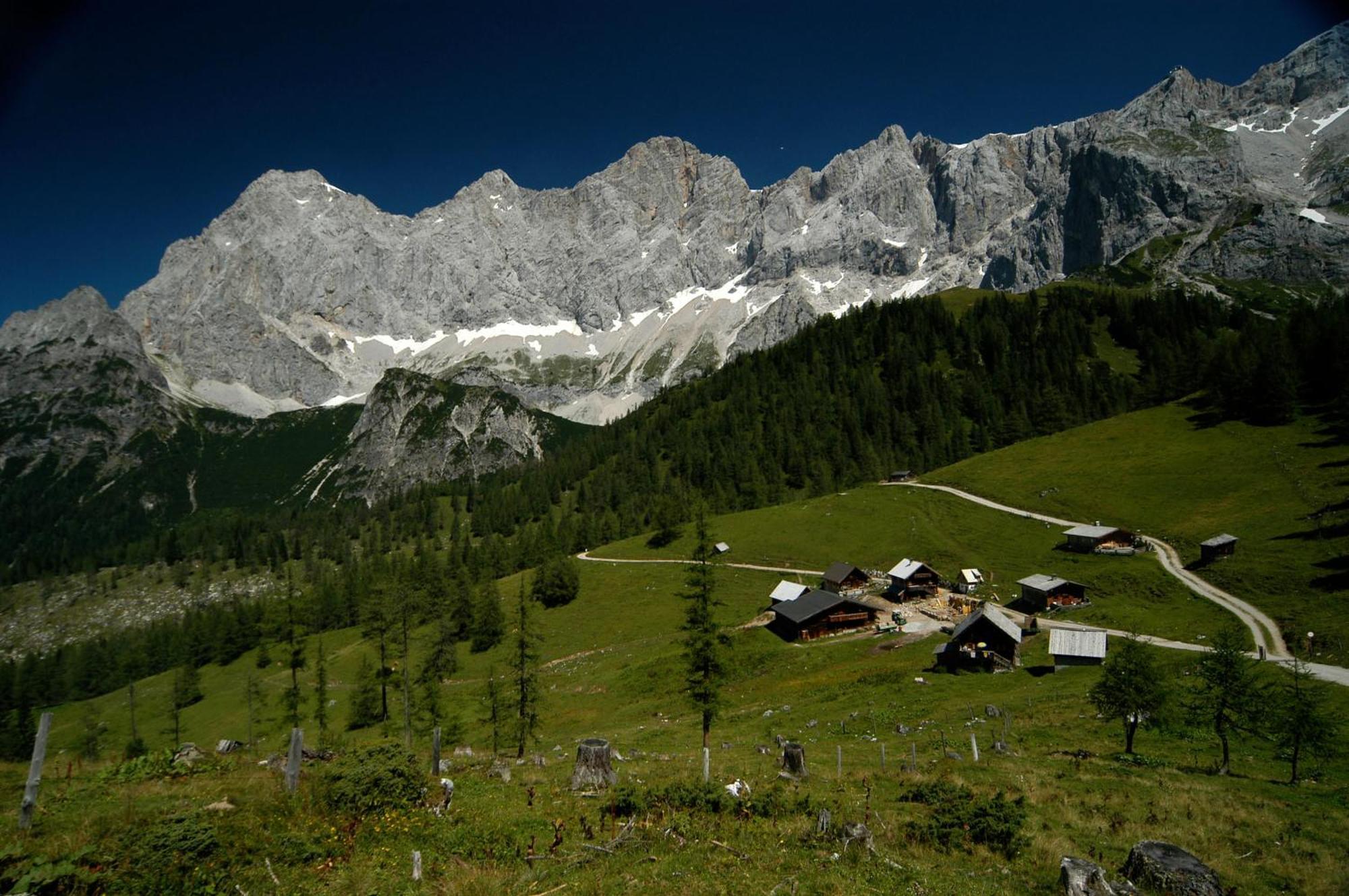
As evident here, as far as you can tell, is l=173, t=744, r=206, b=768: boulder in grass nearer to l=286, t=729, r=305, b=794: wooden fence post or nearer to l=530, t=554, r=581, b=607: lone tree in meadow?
l=286, t=729, r=305, b=794: wooden fence post

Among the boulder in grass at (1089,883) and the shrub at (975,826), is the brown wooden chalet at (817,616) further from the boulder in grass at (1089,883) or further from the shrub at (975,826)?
the boulder in grass at (1089,883)

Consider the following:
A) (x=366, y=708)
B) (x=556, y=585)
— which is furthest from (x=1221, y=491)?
(x=366, y=708)

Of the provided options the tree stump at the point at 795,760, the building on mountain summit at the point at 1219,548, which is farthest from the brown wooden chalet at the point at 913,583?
the tree stump at the point at 795,760

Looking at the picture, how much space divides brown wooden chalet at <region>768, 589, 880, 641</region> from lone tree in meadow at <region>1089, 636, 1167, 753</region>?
3993cm

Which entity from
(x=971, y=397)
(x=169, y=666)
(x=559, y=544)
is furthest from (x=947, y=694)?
(x=169, y=666)

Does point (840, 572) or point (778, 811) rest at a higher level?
point (778, 811)

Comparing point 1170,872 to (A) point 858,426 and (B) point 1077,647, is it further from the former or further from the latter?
(A) point 858,426

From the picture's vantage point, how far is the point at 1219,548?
220ft

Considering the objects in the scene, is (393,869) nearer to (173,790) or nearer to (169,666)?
(173,790)

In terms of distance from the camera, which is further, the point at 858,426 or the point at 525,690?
the point at 858,426

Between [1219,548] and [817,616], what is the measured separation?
4249 centimetres

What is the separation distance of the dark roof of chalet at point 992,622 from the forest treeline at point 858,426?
7107 cm

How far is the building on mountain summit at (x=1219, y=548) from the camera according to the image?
67.1 meters

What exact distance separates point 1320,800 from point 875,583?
62.3 m
